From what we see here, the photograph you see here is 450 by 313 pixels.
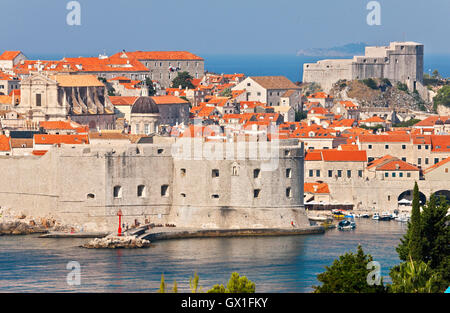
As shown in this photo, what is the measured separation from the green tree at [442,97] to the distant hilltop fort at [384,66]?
1846 mm

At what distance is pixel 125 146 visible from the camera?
46750mm

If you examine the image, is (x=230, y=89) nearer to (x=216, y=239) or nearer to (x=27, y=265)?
(x=216, y=239)

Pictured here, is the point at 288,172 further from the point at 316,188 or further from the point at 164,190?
the point at 316,188

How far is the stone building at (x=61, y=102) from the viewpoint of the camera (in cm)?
7125

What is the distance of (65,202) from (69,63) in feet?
141

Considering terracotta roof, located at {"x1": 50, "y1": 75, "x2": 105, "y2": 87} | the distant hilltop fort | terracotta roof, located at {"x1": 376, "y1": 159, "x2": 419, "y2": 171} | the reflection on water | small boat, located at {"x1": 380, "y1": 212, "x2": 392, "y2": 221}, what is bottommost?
the reflection on water

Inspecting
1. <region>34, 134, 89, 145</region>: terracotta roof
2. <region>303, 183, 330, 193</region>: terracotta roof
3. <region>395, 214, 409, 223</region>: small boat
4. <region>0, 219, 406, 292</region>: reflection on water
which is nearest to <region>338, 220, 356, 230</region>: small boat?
<region>0, 219, 406, 292</region>: reflection on water

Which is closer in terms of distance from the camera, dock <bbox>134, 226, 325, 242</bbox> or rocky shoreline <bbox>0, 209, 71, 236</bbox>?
dock <bbox>134, 226, 325, 242</bbox>

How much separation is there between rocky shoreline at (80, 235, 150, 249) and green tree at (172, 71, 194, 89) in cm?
5286

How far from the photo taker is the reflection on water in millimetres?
36594

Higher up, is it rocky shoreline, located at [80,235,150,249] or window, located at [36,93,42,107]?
window, located at [36,93,42,107]

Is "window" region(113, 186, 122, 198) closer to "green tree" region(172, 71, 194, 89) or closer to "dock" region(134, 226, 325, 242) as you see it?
"dock" region(134, 226, 325, 242)

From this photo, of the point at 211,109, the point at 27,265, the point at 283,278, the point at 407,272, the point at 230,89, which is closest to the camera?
the point at 407,272
